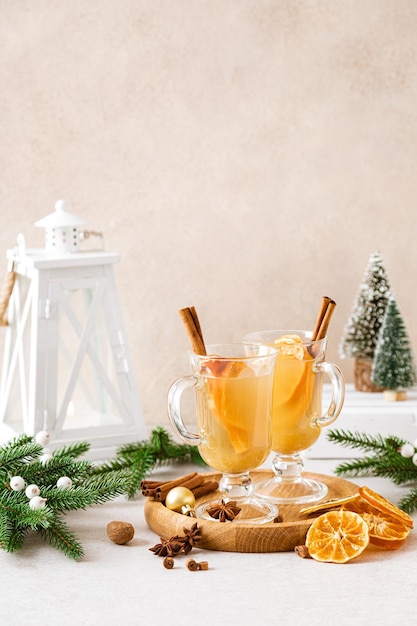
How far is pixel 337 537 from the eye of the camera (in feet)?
3.51

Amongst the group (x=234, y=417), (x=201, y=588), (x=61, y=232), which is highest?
(x=61, y=232)

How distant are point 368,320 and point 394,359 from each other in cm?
11

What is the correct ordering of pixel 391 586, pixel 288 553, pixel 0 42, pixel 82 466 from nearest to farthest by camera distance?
pixel 391 586 → pixel 288 553 → pixel 82 466 → pixel 0 42

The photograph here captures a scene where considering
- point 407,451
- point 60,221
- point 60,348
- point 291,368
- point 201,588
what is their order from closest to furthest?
point 201,588
point 291,368
point 407,451
point 60,221
point 60,348

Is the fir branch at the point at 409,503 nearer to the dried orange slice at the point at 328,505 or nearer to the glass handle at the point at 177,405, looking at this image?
the dried orange slice at the point at 328,505

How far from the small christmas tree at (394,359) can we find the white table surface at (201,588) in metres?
0.40

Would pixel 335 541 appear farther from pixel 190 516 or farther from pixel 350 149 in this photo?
pixel 350 149

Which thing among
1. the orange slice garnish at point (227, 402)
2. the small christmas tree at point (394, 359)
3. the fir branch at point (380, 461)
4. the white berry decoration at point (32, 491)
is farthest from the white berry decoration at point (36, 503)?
the small christmas tree at point (394, 359)

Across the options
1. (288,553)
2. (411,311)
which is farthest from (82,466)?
(411,311)

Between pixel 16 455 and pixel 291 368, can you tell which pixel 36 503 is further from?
pixel 291 368

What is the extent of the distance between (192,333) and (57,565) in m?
0.34

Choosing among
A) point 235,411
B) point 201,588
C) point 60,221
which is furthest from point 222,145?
A: point 201,588

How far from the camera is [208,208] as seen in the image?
1731 mm

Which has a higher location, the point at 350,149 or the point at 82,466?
the point at 350,149
